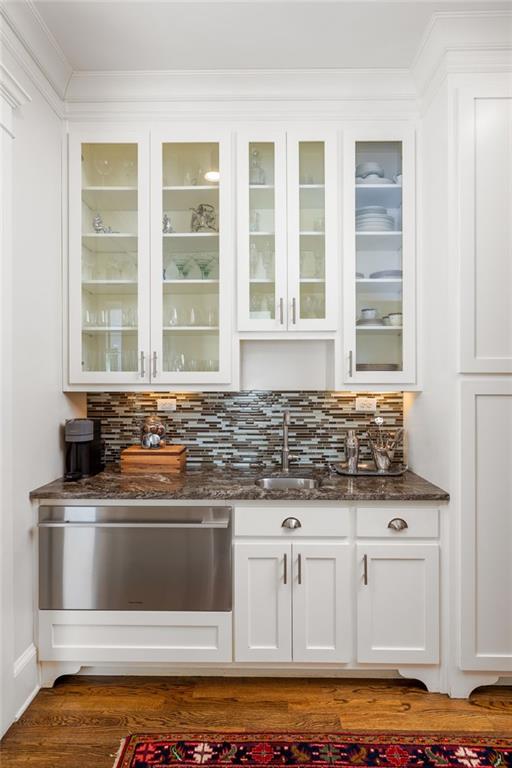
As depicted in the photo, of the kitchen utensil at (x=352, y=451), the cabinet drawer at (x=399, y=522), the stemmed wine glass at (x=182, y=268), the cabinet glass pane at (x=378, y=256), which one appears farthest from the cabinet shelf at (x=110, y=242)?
the cabinet drawer at (x=399, y=522)

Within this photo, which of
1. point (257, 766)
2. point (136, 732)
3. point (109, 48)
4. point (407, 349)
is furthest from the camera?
point (407, 349)

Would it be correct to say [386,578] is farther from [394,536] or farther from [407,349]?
[407,349]

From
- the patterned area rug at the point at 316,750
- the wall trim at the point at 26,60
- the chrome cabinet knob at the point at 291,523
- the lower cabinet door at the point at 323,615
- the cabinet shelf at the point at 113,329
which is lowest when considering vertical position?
the patterned area rug at the point at 316,750

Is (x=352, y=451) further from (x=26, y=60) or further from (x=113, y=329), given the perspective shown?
(x=26, y=60)

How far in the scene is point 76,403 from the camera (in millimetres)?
2674

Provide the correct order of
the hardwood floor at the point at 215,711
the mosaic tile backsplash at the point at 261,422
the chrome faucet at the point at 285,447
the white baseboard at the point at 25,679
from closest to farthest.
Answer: the hardwood floor at the point at 215,711, the white baseboard at the point at 25,679, the chrome faucet at the point at 285,447, the mosaic tile backsplash at the point at 261,422

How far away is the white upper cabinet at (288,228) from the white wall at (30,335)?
903 millimetres

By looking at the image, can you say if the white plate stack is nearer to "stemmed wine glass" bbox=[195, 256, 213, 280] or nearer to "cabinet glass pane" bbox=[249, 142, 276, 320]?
"cabinet glass pane" bbox=[249, 142, 276, 320]

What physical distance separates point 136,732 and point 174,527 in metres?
0.77

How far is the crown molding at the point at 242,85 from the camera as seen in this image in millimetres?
2383

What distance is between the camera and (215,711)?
6.60ft

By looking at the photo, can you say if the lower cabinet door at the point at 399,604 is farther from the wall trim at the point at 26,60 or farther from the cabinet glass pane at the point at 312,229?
the wall trim at the point at 26,60

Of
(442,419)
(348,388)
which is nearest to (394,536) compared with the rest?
(442,419)

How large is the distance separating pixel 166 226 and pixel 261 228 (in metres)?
0.48
